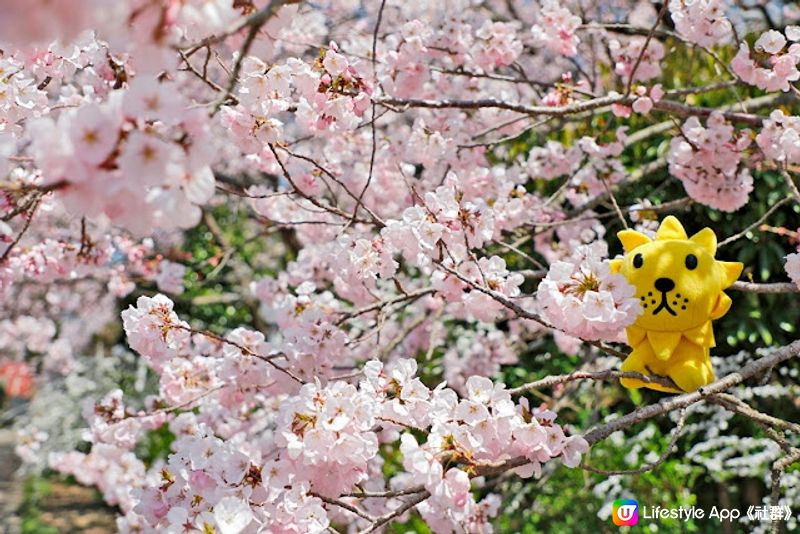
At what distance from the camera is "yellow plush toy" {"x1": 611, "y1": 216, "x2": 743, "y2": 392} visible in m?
1.75

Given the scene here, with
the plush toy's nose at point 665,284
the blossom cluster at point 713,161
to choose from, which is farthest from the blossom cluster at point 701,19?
the plush toy's nose at point 665,284

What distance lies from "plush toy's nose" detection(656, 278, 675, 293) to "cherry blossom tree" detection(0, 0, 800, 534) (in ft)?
0.55

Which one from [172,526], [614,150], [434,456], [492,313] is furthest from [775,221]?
[172,526]

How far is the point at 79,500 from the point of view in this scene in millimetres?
6945

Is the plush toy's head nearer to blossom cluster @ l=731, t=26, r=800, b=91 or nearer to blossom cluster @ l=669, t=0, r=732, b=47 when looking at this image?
blossom cluster @ l=731, t=26, r=800, b=91

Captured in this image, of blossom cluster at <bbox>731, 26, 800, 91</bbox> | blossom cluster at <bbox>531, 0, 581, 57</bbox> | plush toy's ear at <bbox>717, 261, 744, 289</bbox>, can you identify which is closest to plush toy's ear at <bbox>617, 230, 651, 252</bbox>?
plush toy's ear at <bbox>717, 261, 744, 289</bbox>

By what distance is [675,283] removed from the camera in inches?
68.7

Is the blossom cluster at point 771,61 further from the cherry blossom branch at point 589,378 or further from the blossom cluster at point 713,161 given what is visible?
the cherry blossom branch at point 589,378

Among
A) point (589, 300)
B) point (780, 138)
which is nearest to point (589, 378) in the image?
point (589, 300)

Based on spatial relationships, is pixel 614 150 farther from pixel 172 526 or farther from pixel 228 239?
pixel 228 239

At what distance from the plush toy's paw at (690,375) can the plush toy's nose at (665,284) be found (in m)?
0.19

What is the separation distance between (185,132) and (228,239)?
6.90 metres

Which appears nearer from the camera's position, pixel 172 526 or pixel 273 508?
pixel 172 526

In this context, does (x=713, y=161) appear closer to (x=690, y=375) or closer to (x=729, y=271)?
(x=729, y=271)
